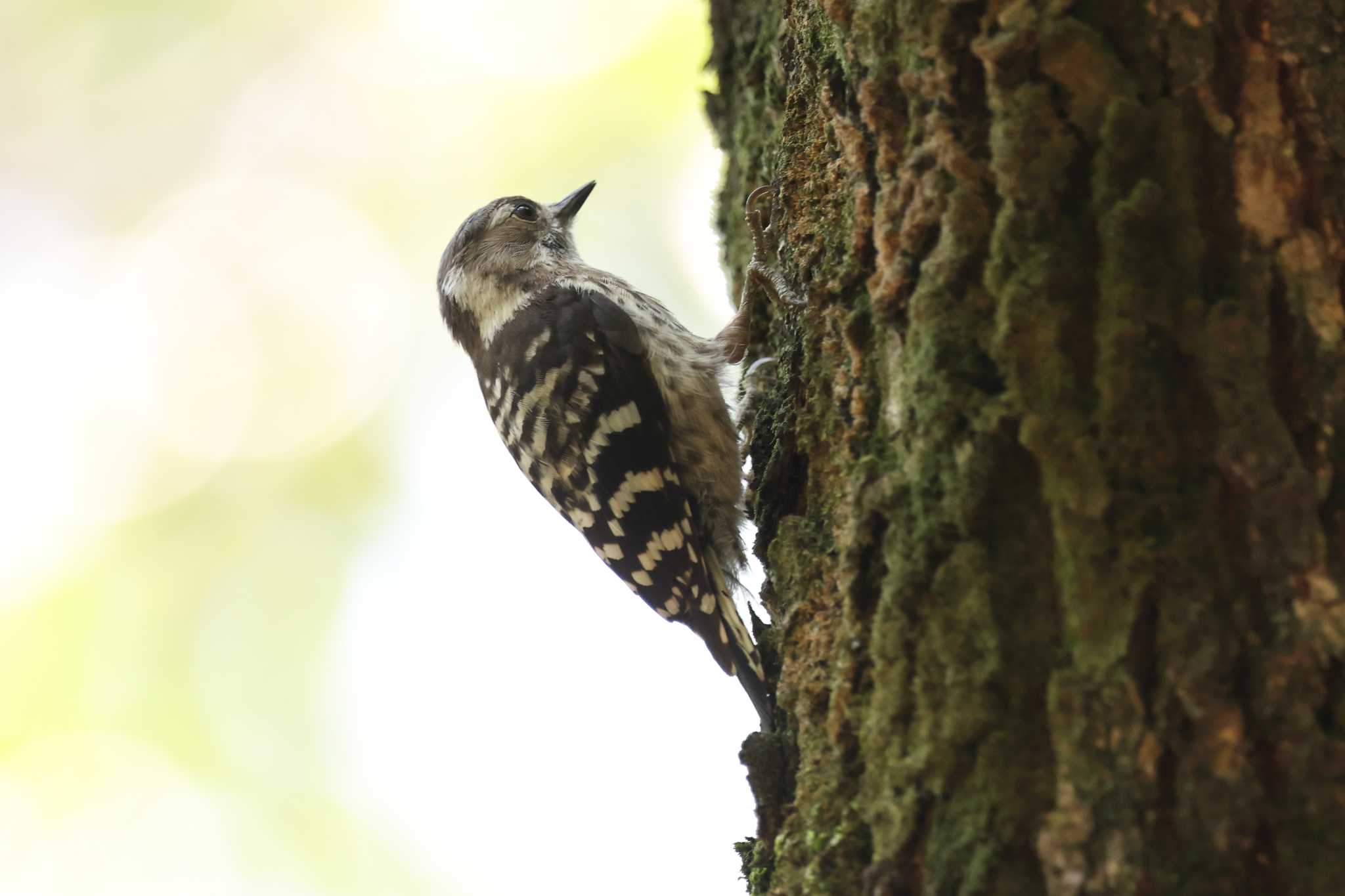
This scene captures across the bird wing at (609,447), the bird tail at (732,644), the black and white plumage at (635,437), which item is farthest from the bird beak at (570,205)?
the bird tail at (732,644)

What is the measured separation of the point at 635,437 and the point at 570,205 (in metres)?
1.73

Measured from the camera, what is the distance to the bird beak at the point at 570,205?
15.9 ft

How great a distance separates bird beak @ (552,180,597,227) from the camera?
15.9 ft

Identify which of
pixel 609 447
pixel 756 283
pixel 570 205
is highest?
pixel 570 205

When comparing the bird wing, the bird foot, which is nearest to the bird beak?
the bird wing

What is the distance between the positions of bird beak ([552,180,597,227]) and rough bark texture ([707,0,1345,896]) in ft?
9.95

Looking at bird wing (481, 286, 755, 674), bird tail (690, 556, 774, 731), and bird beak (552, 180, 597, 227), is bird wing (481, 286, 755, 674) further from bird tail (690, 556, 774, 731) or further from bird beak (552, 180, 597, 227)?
bird beak (552, 180, 597, 227)

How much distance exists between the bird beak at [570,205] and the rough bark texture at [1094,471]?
303cm

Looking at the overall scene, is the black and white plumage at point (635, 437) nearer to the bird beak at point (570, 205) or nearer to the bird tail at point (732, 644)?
the bird tail at point (732, 644)

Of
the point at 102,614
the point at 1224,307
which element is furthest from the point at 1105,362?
the point at 102,614

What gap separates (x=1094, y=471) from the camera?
1485 mm

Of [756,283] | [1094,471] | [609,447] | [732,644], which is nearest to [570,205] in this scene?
[609,447]

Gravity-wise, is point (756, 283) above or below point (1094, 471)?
above

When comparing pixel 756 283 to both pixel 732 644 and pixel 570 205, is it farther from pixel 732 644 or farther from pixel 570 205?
pixel 570 205
